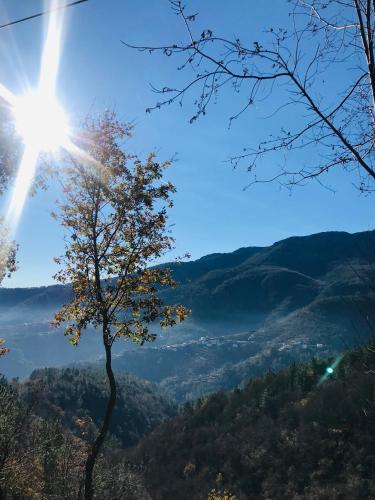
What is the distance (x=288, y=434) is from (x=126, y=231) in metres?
70.0

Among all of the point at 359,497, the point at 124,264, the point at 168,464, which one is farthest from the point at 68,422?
the point at 124,264

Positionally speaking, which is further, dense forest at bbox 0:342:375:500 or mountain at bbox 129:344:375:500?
mountain at bbox 129:344:375:500

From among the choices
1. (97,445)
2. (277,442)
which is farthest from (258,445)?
(97,445)

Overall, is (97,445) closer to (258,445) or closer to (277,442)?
(277,442)

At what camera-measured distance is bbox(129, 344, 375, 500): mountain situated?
193ft

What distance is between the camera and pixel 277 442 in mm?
75500

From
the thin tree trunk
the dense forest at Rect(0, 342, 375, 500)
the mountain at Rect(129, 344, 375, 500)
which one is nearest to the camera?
the thin tree trunk

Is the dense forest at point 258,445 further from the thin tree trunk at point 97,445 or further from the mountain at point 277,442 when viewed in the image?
the thin tree trunk at point 97,445

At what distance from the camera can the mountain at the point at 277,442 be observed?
193 ft

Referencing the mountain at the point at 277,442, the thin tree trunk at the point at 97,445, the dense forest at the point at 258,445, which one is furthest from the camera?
the mountain at the point at 277,442

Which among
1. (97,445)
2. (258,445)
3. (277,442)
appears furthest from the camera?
(258,445)

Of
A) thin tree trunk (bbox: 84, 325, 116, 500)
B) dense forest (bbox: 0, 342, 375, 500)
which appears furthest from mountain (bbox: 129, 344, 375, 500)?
thin tree trunk (bbox: 84, 325, 116, 500)

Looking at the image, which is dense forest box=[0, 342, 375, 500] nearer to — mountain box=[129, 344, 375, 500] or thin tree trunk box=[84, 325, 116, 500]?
mountain box=[129, 344, 375, 500]

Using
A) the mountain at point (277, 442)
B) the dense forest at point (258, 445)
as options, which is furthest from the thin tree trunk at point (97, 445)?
the mountain at point (277, 442)
